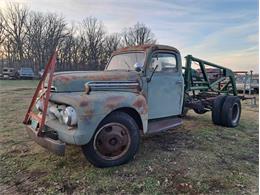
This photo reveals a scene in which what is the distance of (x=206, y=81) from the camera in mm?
7035

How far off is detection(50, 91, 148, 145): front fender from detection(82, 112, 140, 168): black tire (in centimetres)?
15

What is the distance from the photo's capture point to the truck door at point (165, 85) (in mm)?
4574

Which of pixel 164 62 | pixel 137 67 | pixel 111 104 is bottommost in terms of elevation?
pixel 111 104

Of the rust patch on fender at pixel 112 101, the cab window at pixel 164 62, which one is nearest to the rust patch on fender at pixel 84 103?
the rust patch on fender at pixel 112 101

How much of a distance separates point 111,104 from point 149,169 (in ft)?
3.66

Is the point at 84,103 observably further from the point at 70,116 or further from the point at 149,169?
the point at 149,169

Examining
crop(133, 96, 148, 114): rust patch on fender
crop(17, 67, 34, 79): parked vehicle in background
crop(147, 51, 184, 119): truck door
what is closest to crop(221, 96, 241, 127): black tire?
crop(147, 51, 184, 119): truck door

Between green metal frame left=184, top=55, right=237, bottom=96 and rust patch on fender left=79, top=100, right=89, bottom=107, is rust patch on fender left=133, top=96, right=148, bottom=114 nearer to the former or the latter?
rust patch on fender left=79, top=100, right=89, bottom=107

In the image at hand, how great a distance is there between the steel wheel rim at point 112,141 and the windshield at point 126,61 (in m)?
1.37

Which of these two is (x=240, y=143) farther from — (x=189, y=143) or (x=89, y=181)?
(x=89, y=181)

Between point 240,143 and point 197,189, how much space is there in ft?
8.05

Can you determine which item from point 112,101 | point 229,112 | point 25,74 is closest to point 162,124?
point 112,101

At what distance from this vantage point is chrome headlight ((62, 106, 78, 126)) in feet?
10.9

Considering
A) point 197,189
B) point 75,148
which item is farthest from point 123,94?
point 197,189
